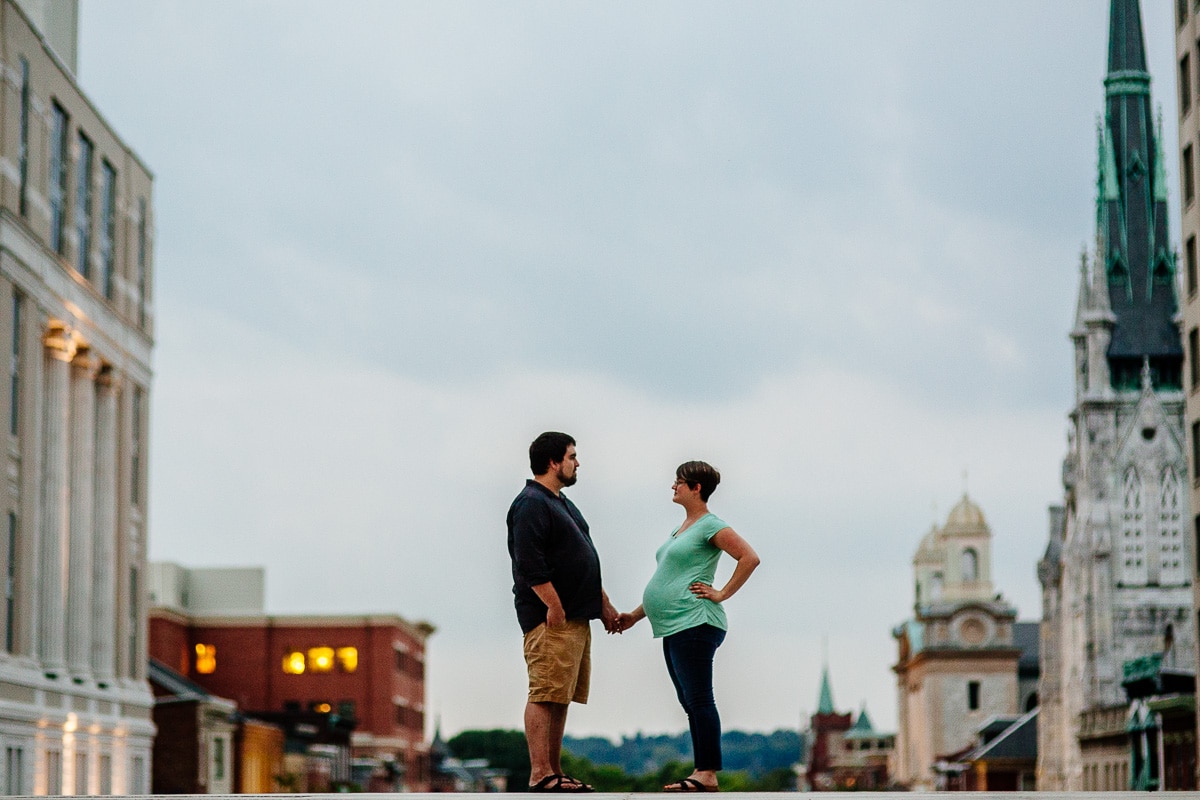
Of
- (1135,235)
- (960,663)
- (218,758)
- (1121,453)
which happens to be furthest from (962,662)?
(218,758)

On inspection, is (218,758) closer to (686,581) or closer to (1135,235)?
(1135,235)

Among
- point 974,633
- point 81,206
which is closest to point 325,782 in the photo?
point 81,206

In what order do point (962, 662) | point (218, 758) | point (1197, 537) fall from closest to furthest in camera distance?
point (1197, 537), point (218, 758), point (962, 662)

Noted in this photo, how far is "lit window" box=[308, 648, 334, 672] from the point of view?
118 m

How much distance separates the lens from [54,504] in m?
55.5

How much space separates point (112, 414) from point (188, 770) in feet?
60.4

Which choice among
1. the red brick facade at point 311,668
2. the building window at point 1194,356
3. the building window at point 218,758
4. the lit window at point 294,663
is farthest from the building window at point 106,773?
the lit window at point 294,663

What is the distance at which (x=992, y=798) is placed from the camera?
12.1 metres

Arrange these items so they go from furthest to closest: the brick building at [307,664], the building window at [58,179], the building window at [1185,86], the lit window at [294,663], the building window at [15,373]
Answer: the lit window at [294,663], the brick building at [307,664], the building window at [1185,86], the building window at [58,179], the building window at [15,373]

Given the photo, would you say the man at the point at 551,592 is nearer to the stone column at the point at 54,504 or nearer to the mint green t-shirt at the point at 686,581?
the mint green t-shirt at the point at 686,581

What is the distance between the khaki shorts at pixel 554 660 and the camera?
1363 cm

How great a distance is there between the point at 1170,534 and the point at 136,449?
2590 inches

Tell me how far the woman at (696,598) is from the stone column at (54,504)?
4406 cm

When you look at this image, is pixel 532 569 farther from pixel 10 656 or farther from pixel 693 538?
pixel 10 656
